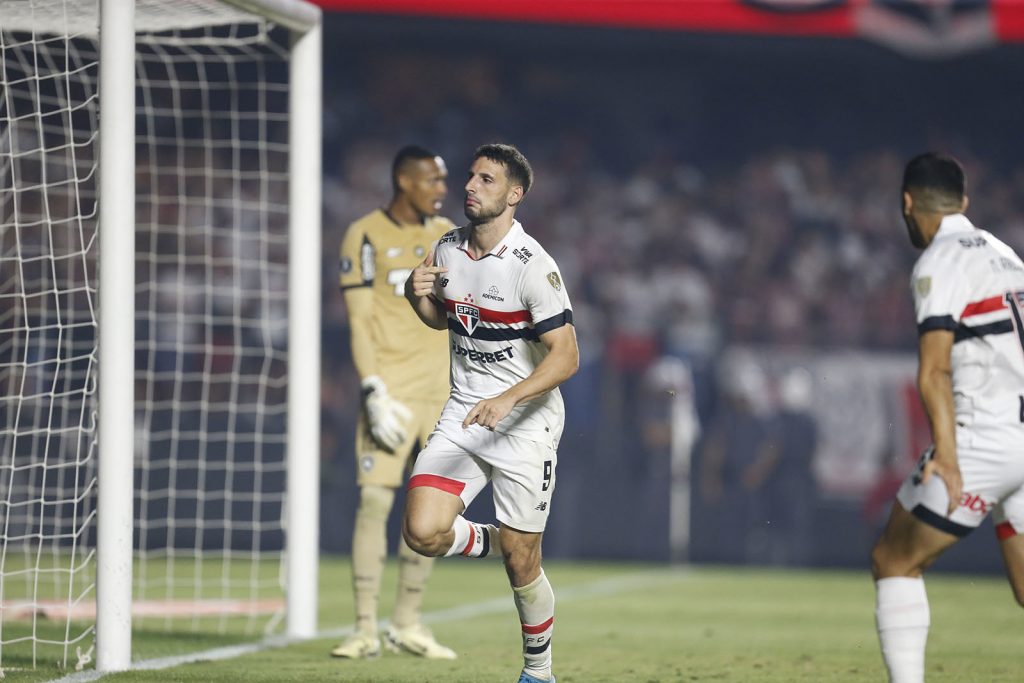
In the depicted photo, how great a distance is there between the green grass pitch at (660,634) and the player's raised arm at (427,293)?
169 centimetres

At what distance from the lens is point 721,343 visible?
18.3 m

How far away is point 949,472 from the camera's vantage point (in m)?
5.15

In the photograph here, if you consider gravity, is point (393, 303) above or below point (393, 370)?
above

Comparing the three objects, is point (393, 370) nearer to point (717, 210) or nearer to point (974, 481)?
point (974, 481)

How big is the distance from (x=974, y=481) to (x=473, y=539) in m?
2.22

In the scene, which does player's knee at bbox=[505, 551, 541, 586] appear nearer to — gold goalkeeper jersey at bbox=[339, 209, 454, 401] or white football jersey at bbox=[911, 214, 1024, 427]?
white football jersey at bbox=[911, 214, 1024, 427]

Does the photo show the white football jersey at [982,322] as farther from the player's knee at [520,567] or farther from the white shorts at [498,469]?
the player's knee at [520,567]

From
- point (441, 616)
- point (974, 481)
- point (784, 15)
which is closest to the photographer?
point (974, 481)

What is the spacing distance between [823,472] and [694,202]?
199 inches

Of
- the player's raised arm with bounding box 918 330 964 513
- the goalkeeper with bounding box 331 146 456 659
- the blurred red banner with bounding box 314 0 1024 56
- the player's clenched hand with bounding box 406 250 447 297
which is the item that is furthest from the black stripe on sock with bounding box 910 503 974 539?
the blurred red banner with bounding box 314 0 1024 56

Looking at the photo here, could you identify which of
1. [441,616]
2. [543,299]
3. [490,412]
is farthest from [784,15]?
[490,412]

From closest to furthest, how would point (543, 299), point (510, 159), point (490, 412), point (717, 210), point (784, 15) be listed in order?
1. point (490, 412)
2. point (543, 299)
3. point (510, 159)
4. point (784, 15)
5. point (717, 210)

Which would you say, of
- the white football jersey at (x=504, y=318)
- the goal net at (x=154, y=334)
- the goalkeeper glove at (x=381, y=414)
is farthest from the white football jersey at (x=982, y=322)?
the goal net at (x=154, y=334)

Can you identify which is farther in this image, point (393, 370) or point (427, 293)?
point (393, 370)
